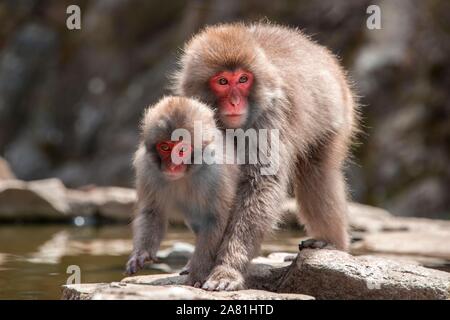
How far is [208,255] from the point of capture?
14.5 feet

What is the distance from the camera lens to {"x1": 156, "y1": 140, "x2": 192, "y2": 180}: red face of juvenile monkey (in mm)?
4188

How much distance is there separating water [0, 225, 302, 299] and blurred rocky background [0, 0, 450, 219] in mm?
2685

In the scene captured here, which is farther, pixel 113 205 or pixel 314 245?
pixel 113 205

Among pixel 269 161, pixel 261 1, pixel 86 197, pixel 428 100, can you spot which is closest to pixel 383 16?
pixel 428 100

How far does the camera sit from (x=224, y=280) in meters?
4.25

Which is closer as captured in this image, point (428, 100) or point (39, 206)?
point (39, 206)

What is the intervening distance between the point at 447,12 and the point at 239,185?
8.17 m

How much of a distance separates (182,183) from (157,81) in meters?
10.3

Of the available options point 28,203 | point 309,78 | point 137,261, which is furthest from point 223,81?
point 28,203

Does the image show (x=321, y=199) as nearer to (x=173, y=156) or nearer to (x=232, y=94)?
(x=232, y=94)

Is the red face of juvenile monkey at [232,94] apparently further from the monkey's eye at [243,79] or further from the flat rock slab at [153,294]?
the flat rock slab at [153,294]

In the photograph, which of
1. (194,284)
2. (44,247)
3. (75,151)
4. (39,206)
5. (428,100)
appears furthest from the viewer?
(75,151)

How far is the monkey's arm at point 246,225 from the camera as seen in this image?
4305 millimetres

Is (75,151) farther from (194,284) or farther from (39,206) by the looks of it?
(194,284)
